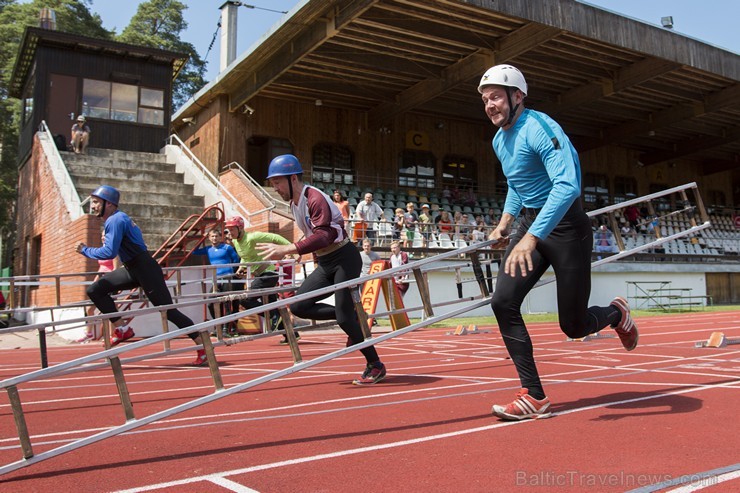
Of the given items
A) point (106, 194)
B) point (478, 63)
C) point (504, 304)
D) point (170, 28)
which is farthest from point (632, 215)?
point (170, 28)

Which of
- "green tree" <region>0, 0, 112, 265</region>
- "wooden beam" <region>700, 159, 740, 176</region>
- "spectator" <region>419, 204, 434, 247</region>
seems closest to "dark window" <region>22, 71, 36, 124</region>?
"green tree" <region>0, 0, 112, 265</region>

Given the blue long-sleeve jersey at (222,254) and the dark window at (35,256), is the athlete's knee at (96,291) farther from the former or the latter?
the dark window at (35,256)

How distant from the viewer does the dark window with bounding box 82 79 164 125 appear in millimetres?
25188

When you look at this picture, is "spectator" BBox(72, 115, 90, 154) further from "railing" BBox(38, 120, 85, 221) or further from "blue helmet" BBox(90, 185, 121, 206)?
"blue helmet" BBox(90, 185, 121, 206)

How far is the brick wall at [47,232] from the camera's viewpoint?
48.8ft

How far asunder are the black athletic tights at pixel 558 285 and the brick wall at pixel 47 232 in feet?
39.9

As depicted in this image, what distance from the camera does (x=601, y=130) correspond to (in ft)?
108

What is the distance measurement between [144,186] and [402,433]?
17.6 metres

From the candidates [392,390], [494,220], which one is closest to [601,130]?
[494,220]

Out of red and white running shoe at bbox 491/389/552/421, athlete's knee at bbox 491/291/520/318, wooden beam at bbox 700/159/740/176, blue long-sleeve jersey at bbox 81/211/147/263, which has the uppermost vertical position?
wooden beam at bbox 700/159/740/176

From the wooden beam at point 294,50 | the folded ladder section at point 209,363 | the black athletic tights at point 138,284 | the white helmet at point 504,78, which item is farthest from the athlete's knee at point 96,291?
the wooden beam at point 294,50

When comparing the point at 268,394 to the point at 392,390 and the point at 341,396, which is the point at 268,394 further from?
the point at 392,390

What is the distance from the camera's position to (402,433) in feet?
13.3

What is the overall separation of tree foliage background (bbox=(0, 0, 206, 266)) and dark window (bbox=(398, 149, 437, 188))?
1175 centimetres
